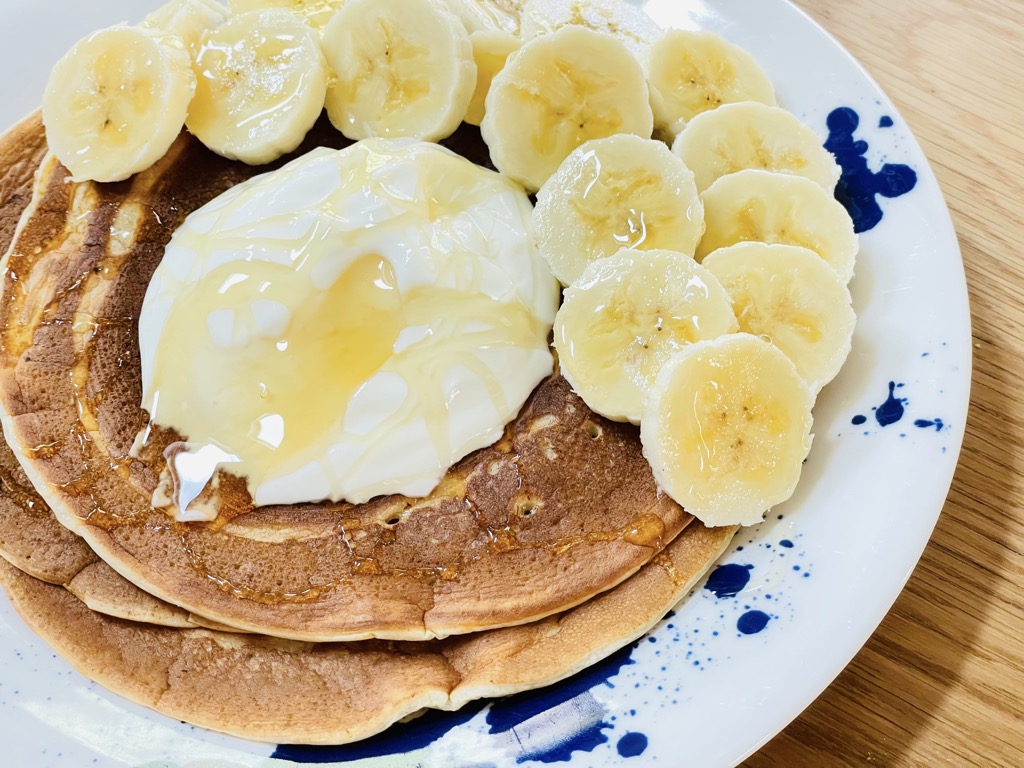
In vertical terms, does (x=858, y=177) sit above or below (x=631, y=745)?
above

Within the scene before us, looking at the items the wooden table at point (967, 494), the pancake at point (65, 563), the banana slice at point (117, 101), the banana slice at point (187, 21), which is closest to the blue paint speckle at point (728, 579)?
the wooden table at point (967, 494)

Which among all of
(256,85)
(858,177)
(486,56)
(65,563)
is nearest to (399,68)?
(486,56)

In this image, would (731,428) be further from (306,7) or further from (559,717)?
(306,7)

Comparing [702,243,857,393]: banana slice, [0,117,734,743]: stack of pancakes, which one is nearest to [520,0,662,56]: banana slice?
[702,243,857,393]: banana slice

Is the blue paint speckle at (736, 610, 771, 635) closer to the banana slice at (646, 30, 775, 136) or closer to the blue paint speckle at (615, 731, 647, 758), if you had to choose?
the blue paint speckle at (615, 731, 647, 758)

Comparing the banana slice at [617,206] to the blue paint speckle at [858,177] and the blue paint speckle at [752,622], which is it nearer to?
the blue paint speckle at [858,177]
